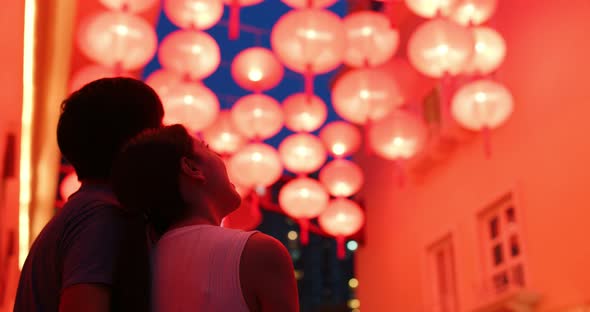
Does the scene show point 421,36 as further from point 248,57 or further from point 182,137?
point 182,137

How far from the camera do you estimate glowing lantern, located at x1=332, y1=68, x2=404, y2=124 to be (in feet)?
18.8

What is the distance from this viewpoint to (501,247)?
25.9ft

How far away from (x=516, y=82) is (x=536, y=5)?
735mm

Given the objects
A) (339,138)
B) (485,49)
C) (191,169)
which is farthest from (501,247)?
(191,169)

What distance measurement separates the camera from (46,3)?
4.94 m

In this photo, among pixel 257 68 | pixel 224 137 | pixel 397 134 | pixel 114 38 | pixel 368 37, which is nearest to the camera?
pixel 114 38

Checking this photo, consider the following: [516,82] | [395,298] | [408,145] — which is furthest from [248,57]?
[395,298]

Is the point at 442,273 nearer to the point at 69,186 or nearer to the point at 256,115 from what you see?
the point at 256,115

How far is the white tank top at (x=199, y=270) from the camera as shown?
146 cm

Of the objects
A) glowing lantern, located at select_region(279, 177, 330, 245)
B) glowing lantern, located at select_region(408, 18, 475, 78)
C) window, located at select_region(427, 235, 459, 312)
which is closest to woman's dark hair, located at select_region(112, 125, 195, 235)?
glowing lantern, located at select_region(408, 18, 475, 78)

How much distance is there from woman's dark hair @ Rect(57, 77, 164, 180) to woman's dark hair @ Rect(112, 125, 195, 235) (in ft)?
0.32

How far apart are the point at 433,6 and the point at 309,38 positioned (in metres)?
0.85

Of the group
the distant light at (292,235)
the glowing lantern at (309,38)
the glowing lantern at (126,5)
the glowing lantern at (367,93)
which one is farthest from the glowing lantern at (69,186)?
the distant light at (292,235)

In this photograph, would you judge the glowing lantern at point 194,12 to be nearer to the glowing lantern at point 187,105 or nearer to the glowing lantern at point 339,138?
the glowing lantern at point 187,105
